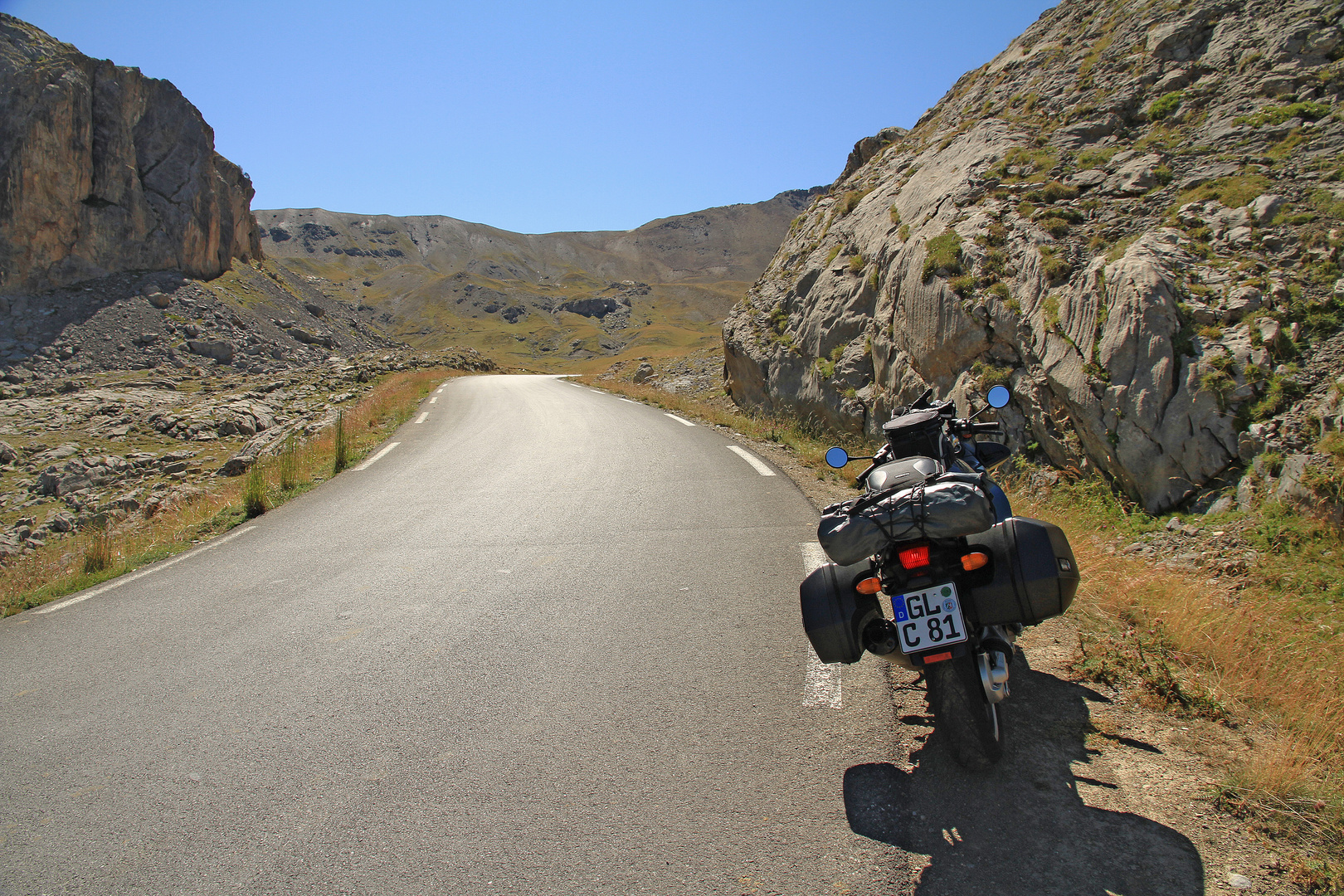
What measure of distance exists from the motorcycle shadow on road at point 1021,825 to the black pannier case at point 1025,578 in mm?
647

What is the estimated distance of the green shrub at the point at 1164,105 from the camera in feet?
30.8

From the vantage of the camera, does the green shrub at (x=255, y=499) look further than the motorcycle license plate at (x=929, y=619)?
Yes

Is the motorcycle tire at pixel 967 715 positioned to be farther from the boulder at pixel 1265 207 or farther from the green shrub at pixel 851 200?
the green shrub at pixel 851 200

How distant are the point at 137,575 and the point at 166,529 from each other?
2258mm

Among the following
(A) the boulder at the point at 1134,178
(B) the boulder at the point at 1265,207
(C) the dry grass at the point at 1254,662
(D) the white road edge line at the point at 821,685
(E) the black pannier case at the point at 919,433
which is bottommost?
(D) the white road edge line at the point at 821,685

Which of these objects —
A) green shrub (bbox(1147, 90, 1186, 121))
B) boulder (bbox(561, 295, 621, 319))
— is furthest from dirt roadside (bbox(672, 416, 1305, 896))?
boulder (bbox(561, 295, 621, 319))

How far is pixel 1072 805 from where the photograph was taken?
9.12 ft

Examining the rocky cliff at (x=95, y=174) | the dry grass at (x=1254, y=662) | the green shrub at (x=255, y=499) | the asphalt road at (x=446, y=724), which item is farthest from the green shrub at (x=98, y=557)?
the rocky cliff at (x=95, y=174)

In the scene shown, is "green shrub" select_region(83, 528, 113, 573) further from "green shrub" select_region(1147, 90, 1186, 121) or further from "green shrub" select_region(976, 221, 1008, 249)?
"green shrub" select_region(1147, 90, 1186, 121)

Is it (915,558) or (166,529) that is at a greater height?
(915,558)

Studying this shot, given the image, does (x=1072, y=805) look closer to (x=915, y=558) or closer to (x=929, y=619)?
(x=929, y=619)

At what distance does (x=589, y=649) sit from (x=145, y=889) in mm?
2390

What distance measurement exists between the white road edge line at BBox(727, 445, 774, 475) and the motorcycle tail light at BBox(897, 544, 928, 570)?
6.80 m

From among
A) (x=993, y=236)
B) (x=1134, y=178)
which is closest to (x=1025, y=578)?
(x=993, y=236)
